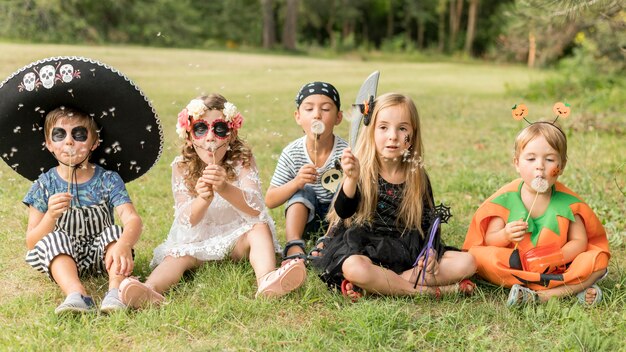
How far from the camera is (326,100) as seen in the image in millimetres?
3945

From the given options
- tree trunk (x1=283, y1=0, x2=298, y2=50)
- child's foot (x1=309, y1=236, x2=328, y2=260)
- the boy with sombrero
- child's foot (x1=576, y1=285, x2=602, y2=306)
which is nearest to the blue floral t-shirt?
the boy with sombrero

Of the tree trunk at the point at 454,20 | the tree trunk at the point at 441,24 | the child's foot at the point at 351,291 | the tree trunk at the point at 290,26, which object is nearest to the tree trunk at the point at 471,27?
the tree trunk at the point at 454,20

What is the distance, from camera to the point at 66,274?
3248 mm

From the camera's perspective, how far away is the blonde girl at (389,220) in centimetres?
329

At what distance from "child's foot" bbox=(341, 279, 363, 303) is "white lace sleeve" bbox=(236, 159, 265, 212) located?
0.68 metres

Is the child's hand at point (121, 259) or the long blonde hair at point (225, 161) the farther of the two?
the long blonde hair at point (225, 161)

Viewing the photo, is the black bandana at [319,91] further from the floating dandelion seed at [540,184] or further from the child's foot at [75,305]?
the child's foot at [75,305]

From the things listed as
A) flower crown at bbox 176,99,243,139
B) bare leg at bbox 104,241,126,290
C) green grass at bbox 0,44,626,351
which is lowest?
green grass at bbox 0,44,626,351

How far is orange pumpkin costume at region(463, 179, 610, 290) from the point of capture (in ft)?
10.7

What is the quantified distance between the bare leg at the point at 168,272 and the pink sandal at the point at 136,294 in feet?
0.55

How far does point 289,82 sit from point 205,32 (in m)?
19.5

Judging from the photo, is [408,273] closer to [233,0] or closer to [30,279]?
[30,279]

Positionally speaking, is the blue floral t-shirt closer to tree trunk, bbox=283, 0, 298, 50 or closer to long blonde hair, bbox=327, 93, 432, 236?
long blonde hair, bbox=327, 93, 432, 236

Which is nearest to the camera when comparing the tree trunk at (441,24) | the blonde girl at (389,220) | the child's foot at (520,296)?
the child's foot at (520,296)
